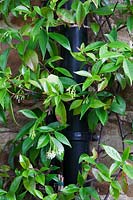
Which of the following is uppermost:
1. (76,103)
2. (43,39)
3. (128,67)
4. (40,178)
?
(43,39)

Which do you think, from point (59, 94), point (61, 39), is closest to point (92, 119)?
point (59, 94)

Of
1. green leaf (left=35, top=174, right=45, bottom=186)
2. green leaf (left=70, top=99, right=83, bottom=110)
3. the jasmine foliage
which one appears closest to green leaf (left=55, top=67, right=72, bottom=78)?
the jasmine foliage

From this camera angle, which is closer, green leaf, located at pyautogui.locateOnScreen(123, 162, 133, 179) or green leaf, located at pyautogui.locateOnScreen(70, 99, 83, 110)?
green leaf, located at pyautogui.locateOnScreen(123, 162, 133, 179)

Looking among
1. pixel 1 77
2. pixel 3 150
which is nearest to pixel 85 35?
pixel 1 77

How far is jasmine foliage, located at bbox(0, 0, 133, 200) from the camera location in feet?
3.83

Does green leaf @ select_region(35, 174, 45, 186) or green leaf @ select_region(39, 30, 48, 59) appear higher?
green leaf @ select_region(39, 30, 48, 59)

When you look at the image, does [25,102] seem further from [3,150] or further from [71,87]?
[71,87]

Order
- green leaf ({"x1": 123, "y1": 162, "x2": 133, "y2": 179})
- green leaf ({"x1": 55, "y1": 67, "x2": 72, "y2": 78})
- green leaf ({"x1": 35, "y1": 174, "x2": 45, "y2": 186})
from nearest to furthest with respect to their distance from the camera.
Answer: green leaf ({"x1": 123, "y1": 162, "x2": 133, "y2": 179}) < green leaf ({"x1": 35, "y1": 174, "x2": 45, "y2": 186}) < green leaf ({"x1": 55, "y1": 67, "x2": 72, "y2": 78})

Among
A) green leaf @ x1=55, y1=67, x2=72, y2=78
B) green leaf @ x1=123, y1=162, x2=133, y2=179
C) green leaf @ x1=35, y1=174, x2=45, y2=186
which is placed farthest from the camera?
green leaf @ x1=55, y1=67, x2=72, y2=78

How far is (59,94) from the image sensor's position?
1184mm

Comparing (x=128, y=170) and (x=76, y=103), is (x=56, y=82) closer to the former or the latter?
(x=76, y=103)

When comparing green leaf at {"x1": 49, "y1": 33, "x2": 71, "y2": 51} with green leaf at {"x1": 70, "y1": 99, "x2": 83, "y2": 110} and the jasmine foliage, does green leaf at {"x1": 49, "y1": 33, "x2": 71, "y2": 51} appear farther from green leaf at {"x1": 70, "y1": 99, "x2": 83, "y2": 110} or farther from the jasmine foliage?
green leaf at {"x1": 70, "y1": 99, "x2": 83, "y2": 110}

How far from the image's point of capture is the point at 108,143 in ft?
4.89

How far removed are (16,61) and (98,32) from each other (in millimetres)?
378
